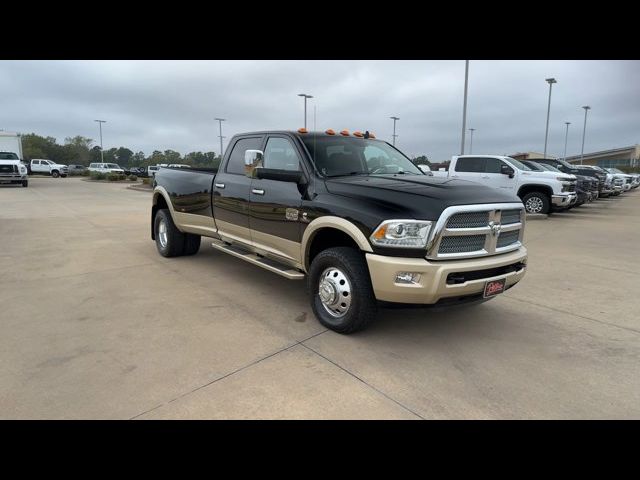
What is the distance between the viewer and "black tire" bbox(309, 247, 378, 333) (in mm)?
3619

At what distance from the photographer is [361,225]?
3.56m

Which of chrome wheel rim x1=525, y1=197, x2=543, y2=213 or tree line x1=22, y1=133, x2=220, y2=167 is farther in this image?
tree line x1=22, y1=133, x2=220, y2=167

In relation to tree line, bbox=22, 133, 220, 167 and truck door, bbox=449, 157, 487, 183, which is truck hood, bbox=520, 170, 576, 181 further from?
tree line, bbox=22, 133, 220, 167

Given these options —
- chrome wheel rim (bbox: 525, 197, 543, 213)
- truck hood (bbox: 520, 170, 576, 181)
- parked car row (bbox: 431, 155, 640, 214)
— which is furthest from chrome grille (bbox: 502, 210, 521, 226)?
chrome wheel rim (bbox: 525, 197, 543, 213)

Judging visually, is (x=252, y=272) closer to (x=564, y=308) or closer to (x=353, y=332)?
(x=353, y=332)

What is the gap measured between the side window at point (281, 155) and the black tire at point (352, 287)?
3.81 feet

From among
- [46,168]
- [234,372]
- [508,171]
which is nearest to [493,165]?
[508,171]

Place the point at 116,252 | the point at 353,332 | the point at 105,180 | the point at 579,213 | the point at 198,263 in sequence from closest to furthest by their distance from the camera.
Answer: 1. the point at 353,332
2. the point at 198,263
3. the point at 116,252
4. the point at 579,213
5. the point at 105,180

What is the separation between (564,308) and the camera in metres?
4.73

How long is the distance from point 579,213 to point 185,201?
13926 millimetres

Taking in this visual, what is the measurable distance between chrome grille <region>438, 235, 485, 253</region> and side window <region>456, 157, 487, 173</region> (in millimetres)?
10798

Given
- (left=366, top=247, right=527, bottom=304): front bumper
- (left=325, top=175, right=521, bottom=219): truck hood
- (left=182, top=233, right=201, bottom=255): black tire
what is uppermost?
(left=325, top=175, right=521, bottom=219): truck hood

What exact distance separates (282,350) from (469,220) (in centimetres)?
190

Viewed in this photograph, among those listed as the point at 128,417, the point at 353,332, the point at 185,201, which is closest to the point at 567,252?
the point at 353,332
